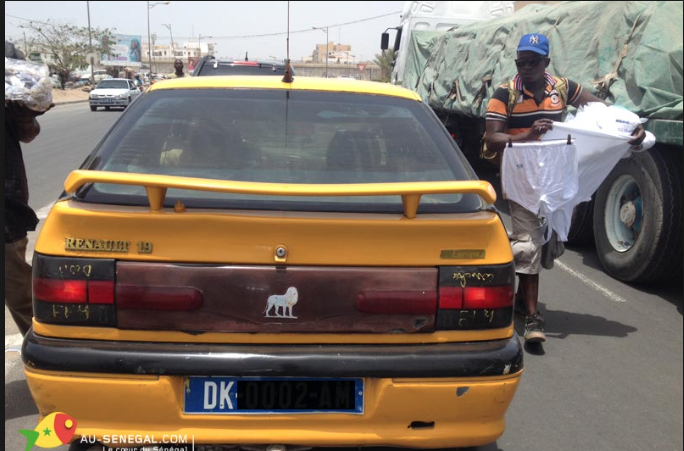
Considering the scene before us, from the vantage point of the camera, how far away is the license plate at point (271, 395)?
2195 mm

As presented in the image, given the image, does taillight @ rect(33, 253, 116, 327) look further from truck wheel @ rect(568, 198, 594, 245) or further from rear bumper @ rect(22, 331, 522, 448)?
truck wheel @ rect(568, 198, 594, 245)

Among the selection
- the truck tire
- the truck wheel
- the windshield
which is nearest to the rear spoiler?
the truck tire

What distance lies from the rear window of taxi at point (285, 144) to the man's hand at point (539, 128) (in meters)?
1.22

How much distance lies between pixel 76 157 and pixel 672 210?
442 inches

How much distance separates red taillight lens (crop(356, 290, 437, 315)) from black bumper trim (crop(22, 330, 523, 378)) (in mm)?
137

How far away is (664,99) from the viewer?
480 cm

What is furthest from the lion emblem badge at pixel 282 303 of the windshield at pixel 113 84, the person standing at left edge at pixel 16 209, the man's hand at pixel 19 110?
the windshield at pixel 113 84

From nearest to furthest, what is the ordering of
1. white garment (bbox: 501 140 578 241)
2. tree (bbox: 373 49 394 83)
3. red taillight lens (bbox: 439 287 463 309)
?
red taillight lens (bbox: 439 287 463 309), white garment (bbox: 501 140 578 241), tree (bbox: 373 49 394 83)

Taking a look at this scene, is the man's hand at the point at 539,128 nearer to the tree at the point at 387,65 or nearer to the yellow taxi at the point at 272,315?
the yellow taxi at the point at 272,315

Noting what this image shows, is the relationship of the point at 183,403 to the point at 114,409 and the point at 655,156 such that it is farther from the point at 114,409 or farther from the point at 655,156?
the point at 655,156

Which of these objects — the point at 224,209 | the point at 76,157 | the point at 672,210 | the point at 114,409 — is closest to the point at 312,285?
the point at 224,209

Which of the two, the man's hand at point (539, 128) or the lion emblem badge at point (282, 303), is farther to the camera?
the man's hand at point (539, 128)

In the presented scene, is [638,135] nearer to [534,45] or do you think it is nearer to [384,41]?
[534,45]

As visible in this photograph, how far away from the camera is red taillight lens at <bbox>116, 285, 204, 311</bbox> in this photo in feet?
7.10
